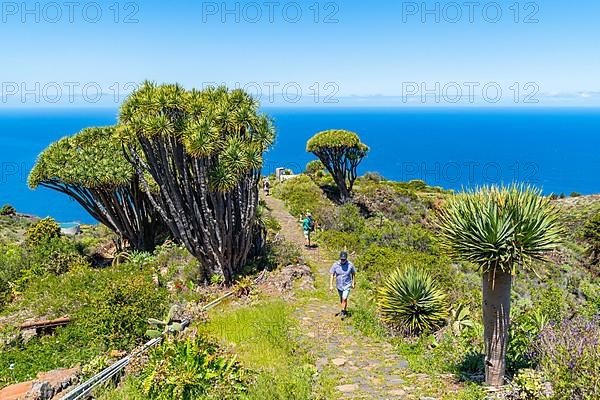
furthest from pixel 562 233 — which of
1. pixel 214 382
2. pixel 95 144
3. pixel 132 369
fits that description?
pixel 95 144

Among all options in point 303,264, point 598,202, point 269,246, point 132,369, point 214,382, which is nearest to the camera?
point 214,382

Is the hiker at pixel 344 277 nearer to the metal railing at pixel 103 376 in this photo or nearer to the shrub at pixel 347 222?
the metal railing at pixel 103 376

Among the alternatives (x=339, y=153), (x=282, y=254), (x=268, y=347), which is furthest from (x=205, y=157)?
(x=339, y=153)

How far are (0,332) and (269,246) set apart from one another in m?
8.32

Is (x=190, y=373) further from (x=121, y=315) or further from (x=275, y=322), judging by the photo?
(x=275, y=322)

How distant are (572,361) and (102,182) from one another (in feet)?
57.6

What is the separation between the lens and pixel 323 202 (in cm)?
3017

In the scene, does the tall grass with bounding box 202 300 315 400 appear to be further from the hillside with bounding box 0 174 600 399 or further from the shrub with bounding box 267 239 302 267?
the shrub with bounding box 267 239 302 267

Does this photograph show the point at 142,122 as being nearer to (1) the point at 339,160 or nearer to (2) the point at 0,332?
(2) the point at 0,332

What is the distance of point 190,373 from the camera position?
7.41 metres

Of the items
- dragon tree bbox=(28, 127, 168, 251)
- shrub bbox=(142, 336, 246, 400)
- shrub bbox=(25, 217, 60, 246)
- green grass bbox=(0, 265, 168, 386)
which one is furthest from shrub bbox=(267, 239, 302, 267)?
shrub bbox=(25, 217, 60, 246)

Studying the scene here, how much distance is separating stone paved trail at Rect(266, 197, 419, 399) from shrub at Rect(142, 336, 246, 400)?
168 centimetres

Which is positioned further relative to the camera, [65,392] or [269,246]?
[269,246]

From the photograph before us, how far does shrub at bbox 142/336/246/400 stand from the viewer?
729 cm
